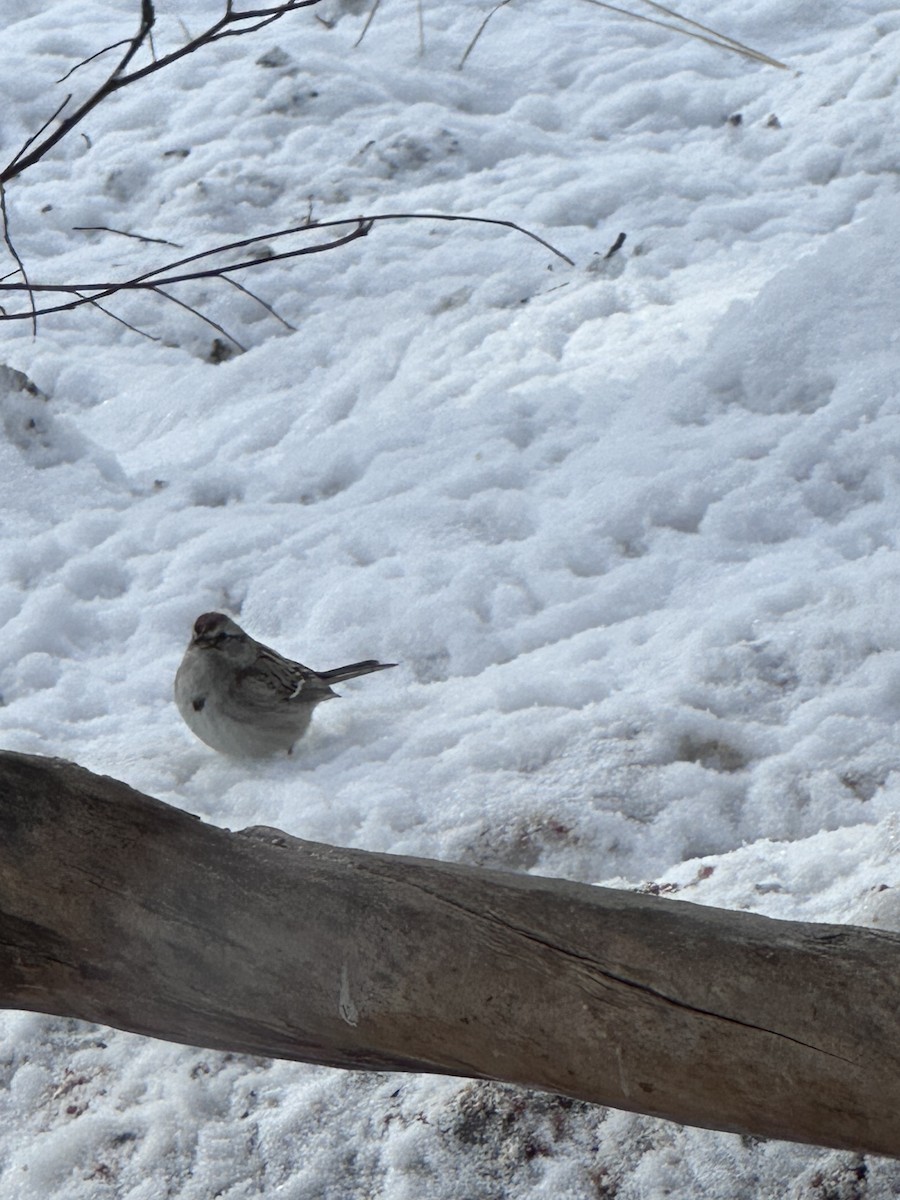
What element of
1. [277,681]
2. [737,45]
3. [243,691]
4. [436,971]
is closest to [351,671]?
[277,681]

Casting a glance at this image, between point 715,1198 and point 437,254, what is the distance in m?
4.91

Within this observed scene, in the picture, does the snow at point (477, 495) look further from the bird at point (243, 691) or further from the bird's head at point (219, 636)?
the bird's head at point (219, 636)

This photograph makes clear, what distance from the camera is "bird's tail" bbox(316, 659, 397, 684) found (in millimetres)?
4105

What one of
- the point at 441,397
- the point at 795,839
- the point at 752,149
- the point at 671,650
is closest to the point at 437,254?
the point at 441,397

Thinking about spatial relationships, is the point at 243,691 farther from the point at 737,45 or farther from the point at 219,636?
the point at 737,45

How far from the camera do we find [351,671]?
414 cm

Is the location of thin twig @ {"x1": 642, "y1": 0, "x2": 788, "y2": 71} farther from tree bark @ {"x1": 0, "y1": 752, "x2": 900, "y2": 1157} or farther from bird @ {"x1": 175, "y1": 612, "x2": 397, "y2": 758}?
tree bark @ {"x1": 0, "y1": 752, "x2": 900, "y2": 1157}

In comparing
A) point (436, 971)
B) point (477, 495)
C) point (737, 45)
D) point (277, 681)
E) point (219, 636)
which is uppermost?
point (436, 971)

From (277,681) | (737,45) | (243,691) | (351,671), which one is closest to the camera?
(243,691)

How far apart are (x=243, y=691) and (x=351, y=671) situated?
1.39ft

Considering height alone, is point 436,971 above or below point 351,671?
above

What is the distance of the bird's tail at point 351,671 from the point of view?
13.5 feet

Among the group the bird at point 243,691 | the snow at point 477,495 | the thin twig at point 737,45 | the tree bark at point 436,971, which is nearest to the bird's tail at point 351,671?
the bird at point 243,691

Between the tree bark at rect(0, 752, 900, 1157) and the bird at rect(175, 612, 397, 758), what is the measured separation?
1.82 m
